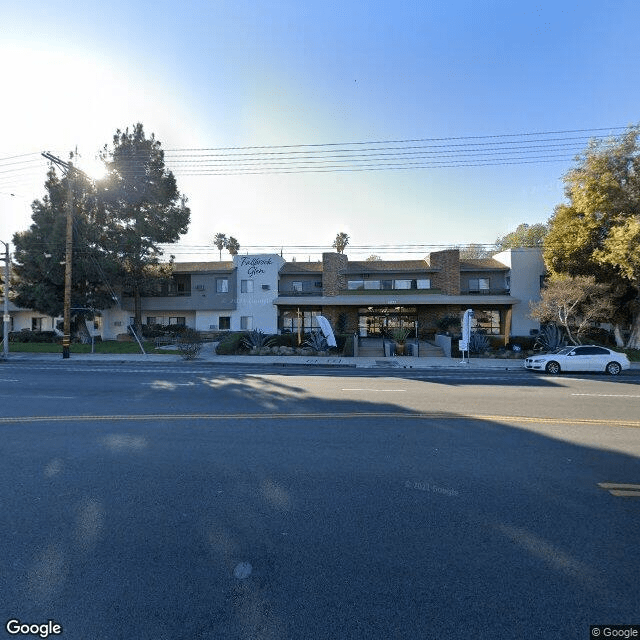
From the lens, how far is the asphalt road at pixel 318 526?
2443 mm

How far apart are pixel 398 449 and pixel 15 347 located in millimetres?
32636

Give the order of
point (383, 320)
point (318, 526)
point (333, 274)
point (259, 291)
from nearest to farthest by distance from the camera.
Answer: point (318, 526) → point (333, 274) → point (259, 291) → point (383, 320)

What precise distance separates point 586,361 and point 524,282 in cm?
1572

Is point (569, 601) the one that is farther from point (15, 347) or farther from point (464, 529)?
point (15, 347)

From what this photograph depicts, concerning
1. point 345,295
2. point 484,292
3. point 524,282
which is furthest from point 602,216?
point 345,295

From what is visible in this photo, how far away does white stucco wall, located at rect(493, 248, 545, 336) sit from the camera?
100 ft

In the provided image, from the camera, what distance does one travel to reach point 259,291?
1315 inches

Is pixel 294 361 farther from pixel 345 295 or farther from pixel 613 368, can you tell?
pixel 613 368

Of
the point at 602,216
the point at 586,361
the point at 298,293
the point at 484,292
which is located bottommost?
the point at 586,361

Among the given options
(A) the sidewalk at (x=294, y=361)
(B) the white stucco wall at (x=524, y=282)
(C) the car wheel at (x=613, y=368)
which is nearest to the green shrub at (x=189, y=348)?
(A) the sidewalk at (x=294, y=361)

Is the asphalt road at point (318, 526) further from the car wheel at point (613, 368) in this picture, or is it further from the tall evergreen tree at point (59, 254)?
the tall evergreen tree at point (59, 254)

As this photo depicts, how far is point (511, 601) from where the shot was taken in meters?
2.54

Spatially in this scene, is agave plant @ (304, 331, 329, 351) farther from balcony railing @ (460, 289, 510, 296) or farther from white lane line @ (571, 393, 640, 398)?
white lane line @ (571, 393, 640, 398)

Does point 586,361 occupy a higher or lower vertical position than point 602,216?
lower
